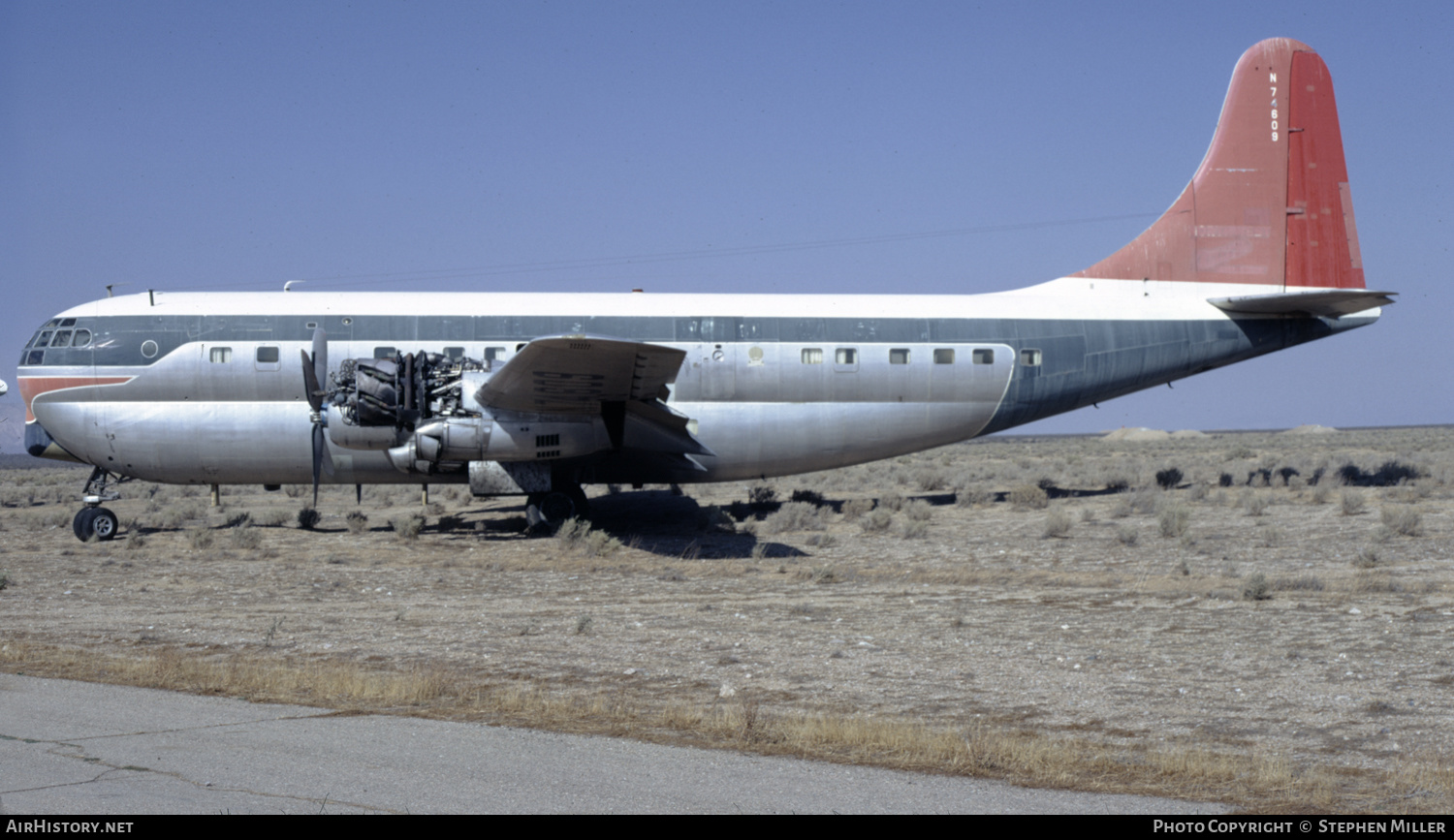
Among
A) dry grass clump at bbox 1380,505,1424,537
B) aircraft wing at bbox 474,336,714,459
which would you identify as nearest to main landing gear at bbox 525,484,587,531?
aircraft wing at bbox 474,336,714,459

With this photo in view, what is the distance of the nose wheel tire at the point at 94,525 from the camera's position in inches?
864

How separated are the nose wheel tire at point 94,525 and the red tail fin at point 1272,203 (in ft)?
73.0

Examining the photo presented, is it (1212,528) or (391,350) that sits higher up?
(391,350)

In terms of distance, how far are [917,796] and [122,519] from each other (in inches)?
1094

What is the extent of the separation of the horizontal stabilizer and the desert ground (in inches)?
171

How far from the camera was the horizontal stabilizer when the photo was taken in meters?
23.5

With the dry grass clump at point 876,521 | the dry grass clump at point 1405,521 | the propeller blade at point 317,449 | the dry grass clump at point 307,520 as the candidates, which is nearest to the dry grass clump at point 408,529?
the propeller blade at point 317,449

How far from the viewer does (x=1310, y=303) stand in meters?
23.8

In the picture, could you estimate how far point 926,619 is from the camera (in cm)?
1337

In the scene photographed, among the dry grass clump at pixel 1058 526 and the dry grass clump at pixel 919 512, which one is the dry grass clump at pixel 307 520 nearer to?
the dry grass clump at pixel 919 512

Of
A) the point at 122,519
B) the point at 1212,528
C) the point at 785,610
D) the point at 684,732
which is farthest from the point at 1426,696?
the point at 122,519

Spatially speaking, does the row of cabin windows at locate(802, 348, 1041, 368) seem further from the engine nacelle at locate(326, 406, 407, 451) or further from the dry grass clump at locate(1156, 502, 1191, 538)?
the engine nacelle at locate(326, 406, 407, 451)
